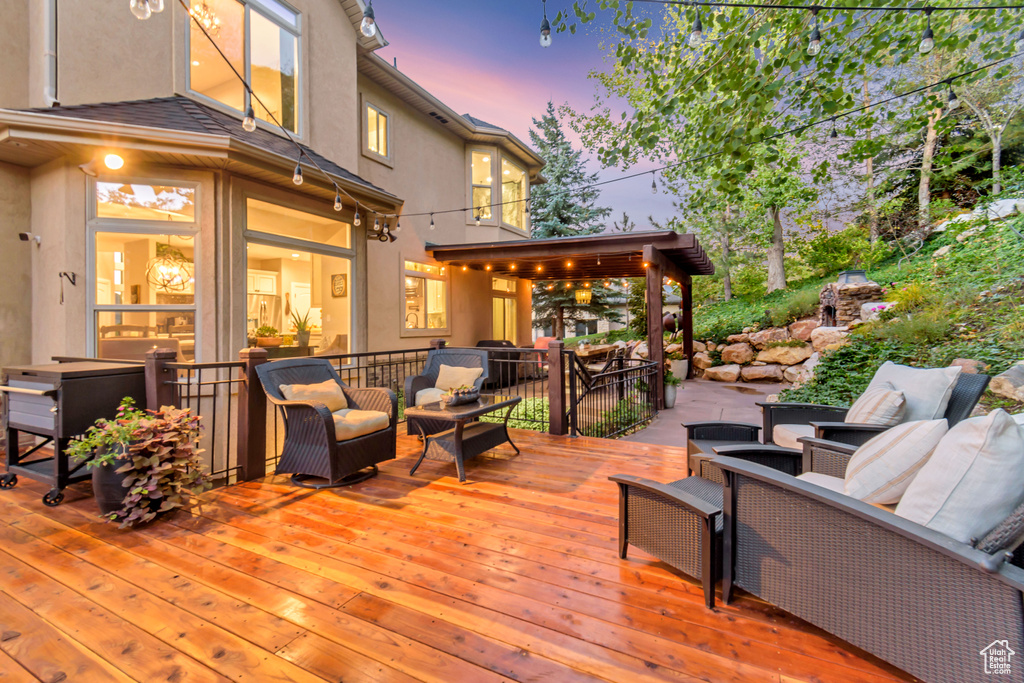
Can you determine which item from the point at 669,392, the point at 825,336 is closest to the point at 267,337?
the point at 669,392

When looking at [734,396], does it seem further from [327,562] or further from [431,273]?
[327,562]

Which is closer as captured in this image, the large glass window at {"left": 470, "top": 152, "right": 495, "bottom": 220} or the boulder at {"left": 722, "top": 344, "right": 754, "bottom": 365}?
the large glass window at {"left": 470, "top": 152, "right": 495, "bottom": 220}

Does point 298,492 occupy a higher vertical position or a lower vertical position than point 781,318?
lower

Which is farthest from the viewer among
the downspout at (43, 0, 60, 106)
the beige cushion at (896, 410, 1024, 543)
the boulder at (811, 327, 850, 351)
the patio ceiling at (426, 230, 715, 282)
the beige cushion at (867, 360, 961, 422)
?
the boulder at (811, 327, 850, 351)

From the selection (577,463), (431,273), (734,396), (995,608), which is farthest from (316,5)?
(734,396)

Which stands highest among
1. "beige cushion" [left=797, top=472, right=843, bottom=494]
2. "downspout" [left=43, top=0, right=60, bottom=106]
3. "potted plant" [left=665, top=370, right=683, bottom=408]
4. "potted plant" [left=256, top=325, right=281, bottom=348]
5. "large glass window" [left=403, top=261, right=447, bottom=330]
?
"downspout" [left=43, top=0, right=60, bottom=106]

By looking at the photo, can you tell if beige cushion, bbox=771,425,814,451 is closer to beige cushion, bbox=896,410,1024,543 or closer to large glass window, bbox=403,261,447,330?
beige cushion, bbox=896,410,1024,543

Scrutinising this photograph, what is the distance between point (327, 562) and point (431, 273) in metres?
7.27

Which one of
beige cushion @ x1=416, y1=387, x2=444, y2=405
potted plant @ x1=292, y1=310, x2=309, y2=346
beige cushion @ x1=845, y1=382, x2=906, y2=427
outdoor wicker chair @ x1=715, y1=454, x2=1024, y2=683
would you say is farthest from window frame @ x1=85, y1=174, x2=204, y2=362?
beige cushion @ x1=845, y1=382, x2=906, y2=427

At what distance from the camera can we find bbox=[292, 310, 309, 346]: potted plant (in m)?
5.75

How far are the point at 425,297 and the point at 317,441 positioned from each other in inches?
228

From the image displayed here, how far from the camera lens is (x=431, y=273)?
29.7 feet

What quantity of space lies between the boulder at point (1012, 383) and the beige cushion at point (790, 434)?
254 centimetres

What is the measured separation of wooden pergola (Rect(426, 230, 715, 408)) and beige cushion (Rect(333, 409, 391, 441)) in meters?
5.04
